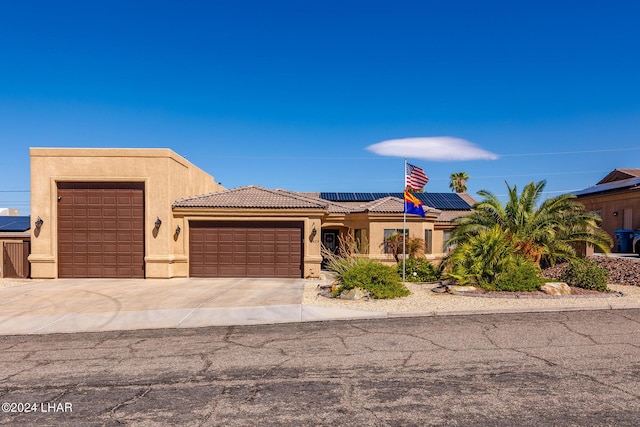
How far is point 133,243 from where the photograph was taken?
63.9 ft

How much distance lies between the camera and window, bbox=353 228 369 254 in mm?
24891

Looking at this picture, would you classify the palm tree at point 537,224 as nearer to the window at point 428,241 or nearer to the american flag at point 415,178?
the american flag at point 415,178

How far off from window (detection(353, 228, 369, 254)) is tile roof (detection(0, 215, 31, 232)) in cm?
1807

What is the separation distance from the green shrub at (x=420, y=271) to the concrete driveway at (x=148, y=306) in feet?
17.6

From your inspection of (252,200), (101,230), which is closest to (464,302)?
(252,200)

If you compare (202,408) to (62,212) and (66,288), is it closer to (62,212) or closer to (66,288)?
(66,288)

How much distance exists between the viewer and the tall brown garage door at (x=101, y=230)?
19406 mm

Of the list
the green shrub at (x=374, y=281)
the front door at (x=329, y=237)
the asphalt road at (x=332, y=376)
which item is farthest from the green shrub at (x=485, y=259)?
the front door at (x=329, y=237)

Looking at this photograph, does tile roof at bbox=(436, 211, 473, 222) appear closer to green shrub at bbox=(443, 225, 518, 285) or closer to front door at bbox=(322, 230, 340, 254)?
front door at bbox=(322, 230, 340, 254)

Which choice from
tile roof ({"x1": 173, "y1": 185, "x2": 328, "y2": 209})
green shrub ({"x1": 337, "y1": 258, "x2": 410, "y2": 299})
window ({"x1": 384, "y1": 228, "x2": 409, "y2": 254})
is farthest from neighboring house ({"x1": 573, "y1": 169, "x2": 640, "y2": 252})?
tile roof ({"x1": 173, "y1": 185, "x2": 328, "y2": 209})

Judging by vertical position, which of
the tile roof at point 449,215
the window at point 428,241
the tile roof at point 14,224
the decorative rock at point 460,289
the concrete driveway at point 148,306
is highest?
the tile roof at point 449,215

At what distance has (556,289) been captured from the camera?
13.7 meters

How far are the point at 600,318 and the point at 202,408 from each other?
32.4 feet

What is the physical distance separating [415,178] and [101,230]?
1435 centimetres
